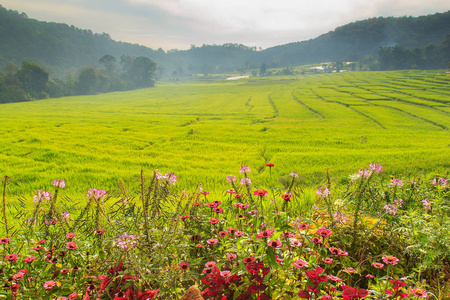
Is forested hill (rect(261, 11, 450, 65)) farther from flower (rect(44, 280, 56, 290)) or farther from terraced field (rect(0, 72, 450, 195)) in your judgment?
flower (rect(44, 280, 56, 290))

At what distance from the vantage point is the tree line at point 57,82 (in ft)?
184

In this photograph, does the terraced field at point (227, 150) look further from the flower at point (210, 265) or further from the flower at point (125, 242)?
the flower at point (210, 265)

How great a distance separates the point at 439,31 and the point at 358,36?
158ft

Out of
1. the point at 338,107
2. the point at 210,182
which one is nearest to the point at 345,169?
the point at 210,182

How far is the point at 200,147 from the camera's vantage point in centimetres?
1241

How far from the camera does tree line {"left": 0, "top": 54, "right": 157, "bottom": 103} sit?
5613cm

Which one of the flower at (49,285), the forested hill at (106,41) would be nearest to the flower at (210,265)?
the flower at (49,285)

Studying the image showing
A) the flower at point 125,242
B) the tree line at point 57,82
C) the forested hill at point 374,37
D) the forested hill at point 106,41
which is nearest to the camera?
the flower at point 125,242

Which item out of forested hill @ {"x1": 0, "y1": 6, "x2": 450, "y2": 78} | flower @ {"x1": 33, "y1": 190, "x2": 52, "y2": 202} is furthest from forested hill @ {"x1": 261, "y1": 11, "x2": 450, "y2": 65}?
flower @ {"x1": 33, "y1": 190, "x2": 52, "y2": 202}

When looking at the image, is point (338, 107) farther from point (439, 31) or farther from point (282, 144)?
point (439, 31)

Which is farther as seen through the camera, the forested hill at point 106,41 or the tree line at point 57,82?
the forested hill at point 106,41

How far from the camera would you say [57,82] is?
68.5 m

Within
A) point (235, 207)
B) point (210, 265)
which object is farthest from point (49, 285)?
point (235, 207)

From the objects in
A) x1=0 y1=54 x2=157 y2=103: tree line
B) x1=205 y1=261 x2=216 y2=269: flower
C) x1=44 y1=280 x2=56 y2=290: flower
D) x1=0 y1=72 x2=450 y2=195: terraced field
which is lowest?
x1=0 y1=72 x2=450 y2=195: terraced field
